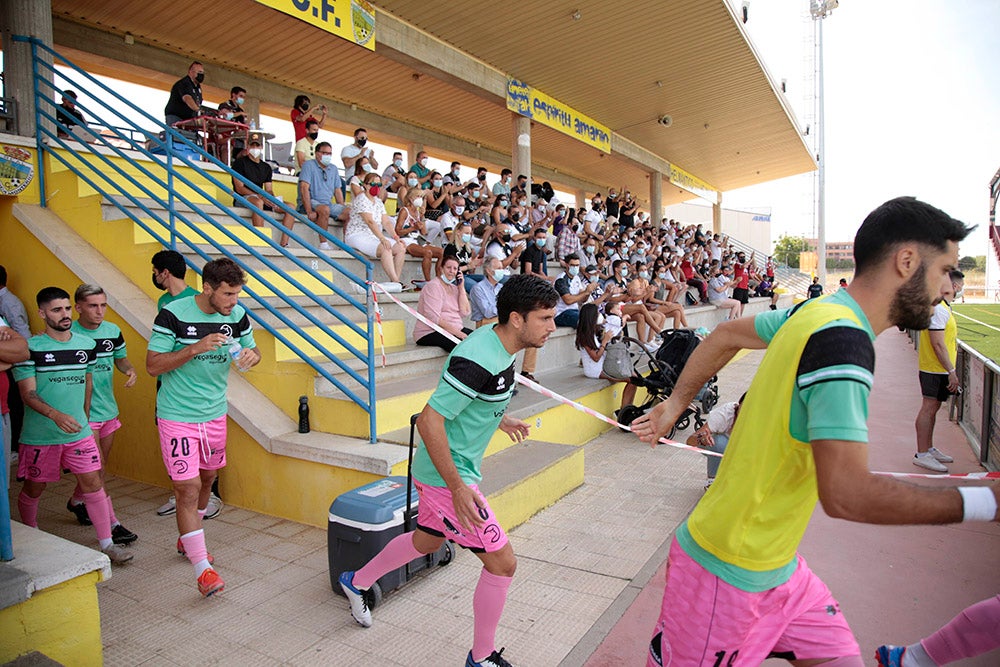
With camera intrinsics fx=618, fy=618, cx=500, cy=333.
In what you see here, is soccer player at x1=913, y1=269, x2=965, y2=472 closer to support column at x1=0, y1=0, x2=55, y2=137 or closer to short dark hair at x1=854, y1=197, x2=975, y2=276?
short dark hair at x1=854, y1=197, x2=975, y2=276

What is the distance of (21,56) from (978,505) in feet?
29.3

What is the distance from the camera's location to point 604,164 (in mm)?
23594

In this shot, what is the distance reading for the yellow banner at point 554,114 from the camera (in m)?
13.6

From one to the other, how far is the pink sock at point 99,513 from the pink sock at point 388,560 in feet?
6.44

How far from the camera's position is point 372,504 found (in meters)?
3.52

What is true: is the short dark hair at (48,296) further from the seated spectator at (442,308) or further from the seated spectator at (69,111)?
the seated spectator at (69,111)

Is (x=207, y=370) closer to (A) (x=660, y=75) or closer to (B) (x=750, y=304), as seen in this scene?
(A) (x=660, y=75)

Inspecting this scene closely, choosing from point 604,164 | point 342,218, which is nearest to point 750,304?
point 604,164

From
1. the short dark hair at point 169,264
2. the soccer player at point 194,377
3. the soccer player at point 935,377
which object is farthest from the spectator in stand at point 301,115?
the soccer player at point 935,377

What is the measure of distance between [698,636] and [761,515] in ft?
1.30

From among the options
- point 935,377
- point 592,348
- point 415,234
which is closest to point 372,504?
point 592,348

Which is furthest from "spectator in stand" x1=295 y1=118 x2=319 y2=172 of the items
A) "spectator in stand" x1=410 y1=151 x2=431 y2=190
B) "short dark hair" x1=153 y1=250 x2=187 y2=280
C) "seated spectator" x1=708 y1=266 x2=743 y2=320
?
"seated spectator" x1=708 y1=266 x2=743 y2=320

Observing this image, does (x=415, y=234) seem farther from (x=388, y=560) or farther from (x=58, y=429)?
(x=388, y=560)

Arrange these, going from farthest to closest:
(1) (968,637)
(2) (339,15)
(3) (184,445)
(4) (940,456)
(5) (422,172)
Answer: (5) (422,172) → (2) (339,15) → (4) (940,456) → (3) (184,445) → (1) (968,637)
